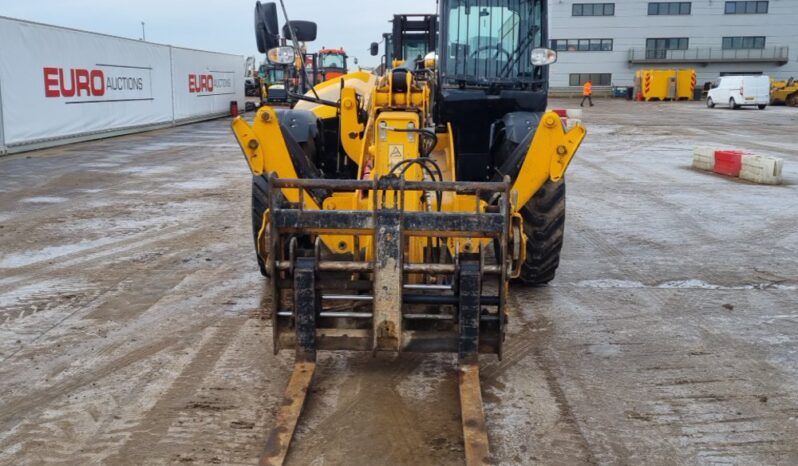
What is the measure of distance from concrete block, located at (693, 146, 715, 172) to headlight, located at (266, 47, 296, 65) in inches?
473

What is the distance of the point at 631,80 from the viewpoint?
56906 millimetres

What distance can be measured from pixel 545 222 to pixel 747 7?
57.3 meters

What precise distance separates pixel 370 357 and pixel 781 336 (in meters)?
3.14

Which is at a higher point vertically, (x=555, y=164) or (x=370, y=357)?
(x=555, y=164)

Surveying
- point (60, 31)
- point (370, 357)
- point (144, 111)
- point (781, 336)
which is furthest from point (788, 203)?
point (144, 111)

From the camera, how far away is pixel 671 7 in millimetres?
55594

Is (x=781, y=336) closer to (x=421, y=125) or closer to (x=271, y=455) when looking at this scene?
(x=421, y=125)

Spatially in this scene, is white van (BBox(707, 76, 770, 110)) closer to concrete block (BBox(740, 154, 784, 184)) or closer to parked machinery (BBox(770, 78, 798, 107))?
parked machinery (BBox(770, 78, 798, 107))

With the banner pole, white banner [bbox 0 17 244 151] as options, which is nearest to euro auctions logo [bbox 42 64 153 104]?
white banner [bbox 0 17 244 151]

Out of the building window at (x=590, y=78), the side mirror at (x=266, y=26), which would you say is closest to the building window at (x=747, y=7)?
the building window at (x=590, y=78)

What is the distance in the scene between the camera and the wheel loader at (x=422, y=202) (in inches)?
167

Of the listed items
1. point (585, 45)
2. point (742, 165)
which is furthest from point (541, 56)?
point (585, 45)

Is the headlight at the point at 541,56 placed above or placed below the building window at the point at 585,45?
below

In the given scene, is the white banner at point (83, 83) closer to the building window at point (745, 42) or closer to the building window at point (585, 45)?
the building window at point (585, 45)
